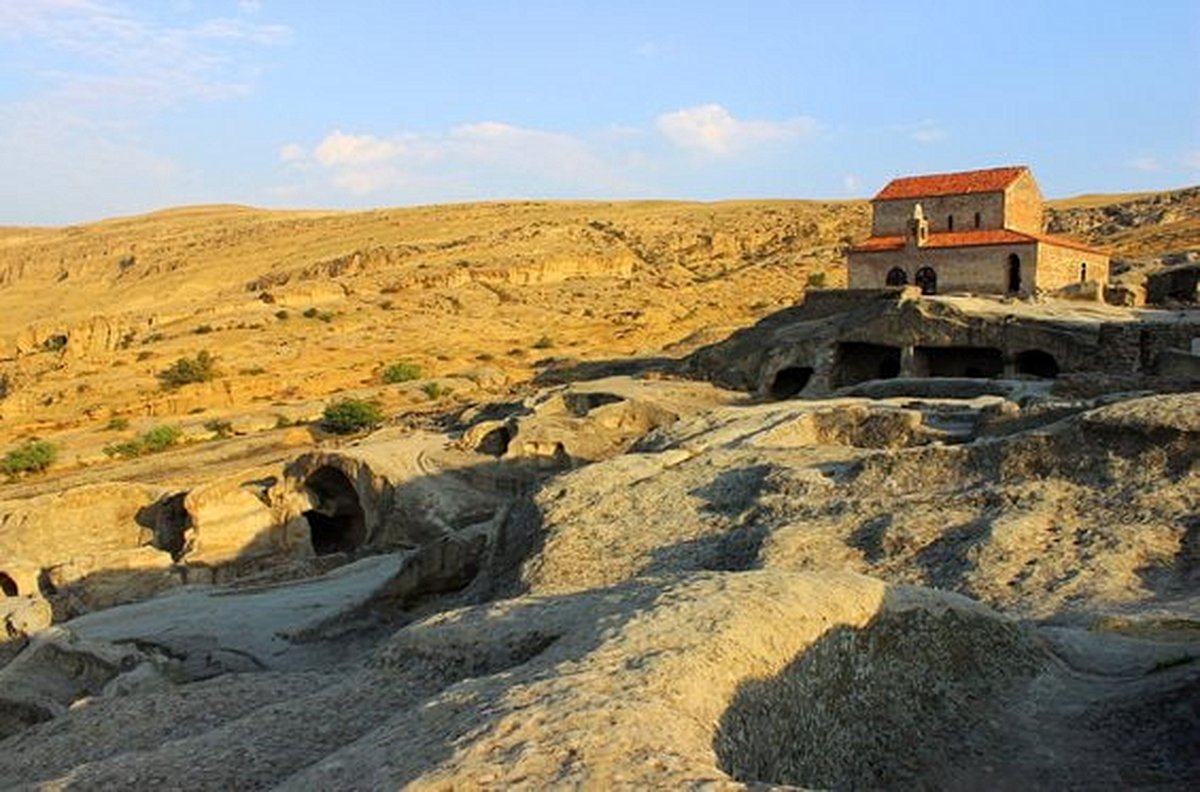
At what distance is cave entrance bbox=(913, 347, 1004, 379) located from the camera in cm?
2194

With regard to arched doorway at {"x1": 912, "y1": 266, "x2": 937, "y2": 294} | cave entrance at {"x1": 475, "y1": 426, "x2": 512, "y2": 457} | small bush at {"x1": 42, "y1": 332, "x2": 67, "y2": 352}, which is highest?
arched doorway at {"x1": 912, "y1": 266, "x2": 937, "y2": 294}

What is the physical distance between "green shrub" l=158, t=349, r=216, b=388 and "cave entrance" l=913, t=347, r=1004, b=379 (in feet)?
76.9

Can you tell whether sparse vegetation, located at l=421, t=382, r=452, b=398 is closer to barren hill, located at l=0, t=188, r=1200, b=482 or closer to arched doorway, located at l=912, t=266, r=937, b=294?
barren hill, located at l=0, t=188, r=1200, b=482

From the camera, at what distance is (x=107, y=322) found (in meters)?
45.6

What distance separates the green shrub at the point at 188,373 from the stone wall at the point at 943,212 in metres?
21.5

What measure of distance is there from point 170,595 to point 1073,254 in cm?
2488

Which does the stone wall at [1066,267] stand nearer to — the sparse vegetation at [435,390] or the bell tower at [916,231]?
the bell tower at [916,231]

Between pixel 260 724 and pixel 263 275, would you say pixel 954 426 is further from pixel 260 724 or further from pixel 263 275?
pixel 263 275

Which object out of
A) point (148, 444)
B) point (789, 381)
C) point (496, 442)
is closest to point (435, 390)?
point (148, 444)

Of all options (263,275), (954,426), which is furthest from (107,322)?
(954,426)

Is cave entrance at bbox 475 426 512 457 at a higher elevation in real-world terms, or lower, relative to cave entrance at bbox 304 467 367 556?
Answer: higher

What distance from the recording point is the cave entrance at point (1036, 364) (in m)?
21.0

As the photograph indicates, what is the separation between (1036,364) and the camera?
843 inches

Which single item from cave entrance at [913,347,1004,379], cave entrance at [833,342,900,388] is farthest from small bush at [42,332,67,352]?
cave entrance at [913,347,1004,379]
